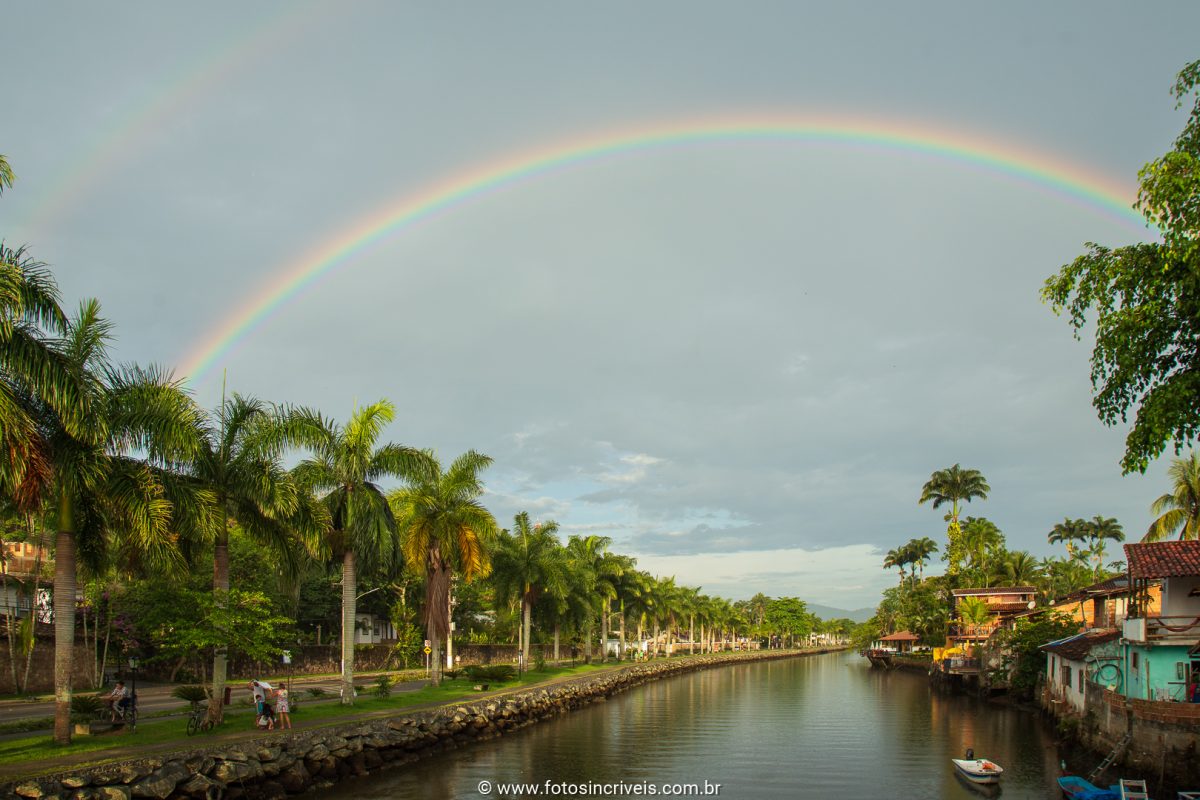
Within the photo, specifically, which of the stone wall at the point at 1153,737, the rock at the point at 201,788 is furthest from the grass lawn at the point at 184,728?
the stone wall at the point at 1153,737

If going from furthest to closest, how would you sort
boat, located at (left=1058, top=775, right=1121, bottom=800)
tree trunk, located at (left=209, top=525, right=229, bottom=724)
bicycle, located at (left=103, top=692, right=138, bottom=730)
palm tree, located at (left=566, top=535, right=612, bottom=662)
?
palm tree, located at (left=566, top=535, right=612, bottom=662) < tree trunk, located at (left=209, top=525, right=229, bottom=724) < bicycle, located at (left=103, top=692, right=138, bottom=730) < boat, located at (left=1058, top=775, right=1121, bottom=800)

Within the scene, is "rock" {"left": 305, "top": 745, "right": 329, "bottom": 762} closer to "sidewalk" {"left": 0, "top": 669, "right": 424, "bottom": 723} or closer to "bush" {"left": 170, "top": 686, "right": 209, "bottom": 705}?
"bush" {"left": 170, "top": 686, "right": 209, "bottom": 705}

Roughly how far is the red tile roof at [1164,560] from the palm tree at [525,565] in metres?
41.9

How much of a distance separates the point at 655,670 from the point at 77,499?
81.2 m

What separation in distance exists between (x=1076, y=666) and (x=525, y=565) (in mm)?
38599

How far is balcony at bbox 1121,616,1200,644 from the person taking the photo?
33625 millimetres

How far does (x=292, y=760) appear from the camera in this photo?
2867 cm

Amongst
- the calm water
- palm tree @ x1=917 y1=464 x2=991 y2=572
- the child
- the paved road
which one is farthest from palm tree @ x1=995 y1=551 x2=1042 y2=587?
the child

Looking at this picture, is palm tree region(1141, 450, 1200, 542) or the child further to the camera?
palm tree region(1141, 450, 1200, 542)

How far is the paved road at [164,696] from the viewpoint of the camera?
120 ft

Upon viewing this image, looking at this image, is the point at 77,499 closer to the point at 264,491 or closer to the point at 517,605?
the point at 264,491

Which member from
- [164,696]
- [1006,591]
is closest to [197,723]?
[164,696]

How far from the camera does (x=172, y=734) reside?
94.7ft

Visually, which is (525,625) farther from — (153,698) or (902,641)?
(902,641)
